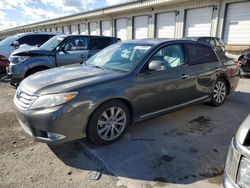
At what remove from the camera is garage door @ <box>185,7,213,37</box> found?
13.9 m

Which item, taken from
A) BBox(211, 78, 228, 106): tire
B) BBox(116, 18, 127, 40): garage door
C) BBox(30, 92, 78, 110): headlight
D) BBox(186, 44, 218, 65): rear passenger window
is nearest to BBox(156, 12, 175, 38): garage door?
BBox(116, 18, 127, 40): garage door

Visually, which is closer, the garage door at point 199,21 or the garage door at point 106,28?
the garage door at point 199,21

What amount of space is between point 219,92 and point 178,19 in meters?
11.6

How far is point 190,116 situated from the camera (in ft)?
15.1

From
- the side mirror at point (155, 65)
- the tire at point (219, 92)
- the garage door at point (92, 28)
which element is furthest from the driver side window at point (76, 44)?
the garage door at point (92, 28)

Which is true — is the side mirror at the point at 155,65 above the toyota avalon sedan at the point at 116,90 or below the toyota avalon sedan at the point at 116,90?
above

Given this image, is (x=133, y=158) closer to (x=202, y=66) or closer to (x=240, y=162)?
(x=240, y=162)

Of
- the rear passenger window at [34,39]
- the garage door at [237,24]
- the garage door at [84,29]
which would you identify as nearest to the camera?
the rear passenger window at [34,39]

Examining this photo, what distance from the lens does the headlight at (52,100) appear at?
2871 mm

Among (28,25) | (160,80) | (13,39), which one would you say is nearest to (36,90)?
(160,80)

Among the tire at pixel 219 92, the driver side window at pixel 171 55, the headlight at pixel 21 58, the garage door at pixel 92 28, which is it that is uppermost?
the garage door at pixel 92 28

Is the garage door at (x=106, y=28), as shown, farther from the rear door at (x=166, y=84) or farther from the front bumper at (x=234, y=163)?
the front bumper at (x=234, y=163)

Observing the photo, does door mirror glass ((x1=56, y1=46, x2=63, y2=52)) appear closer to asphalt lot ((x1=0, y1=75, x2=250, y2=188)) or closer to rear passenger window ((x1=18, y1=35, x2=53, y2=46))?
asphalt lot ((x1=0, y1=75, x2=250, y2=188))

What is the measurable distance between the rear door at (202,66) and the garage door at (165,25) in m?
11.9
